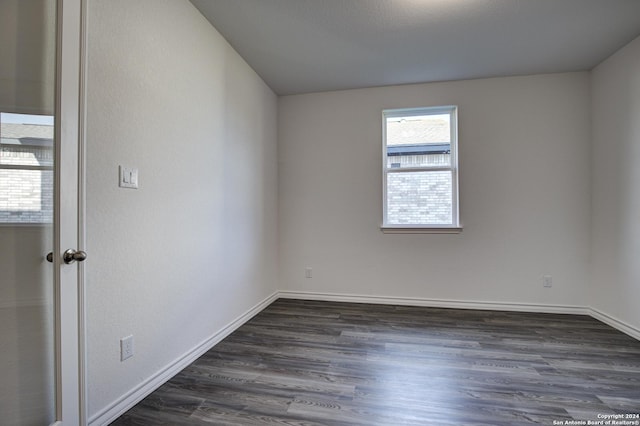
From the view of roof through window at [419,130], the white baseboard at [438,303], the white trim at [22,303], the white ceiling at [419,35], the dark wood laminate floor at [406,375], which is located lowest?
the dark wood laminate floor at [406,375]

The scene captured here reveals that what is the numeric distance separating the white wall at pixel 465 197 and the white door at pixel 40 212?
2609 millimetres

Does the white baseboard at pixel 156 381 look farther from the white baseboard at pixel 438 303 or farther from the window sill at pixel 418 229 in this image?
the window sill at pixel 418 229

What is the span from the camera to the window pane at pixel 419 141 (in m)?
3.45

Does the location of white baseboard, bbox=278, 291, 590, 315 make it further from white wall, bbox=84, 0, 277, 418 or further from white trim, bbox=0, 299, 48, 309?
white trim, bbox=0, 299, 48, 309

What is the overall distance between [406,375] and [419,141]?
2546 millimetres

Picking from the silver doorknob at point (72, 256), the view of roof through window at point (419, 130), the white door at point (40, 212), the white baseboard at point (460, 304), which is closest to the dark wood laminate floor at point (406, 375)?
the white baseboard at point (460, 304)

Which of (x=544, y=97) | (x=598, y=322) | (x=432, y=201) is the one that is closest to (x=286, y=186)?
(x=432, y=201)

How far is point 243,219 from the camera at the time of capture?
294 centimetres

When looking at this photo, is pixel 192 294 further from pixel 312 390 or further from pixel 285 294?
pixel 285 294

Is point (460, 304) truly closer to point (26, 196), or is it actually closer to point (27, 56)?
point (26, 196)

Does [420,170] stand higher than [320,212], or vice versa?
[420,170]

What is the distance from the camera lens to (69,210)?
123 centimetres

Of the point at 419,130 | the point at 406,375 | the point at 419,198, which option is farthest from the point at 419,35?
the point at 406,375

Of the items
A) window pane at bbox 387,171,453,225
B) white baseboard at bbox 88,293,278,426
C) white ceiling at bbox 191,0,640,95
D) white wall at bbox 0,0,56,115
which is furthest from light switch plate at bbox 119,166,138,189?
window pane at bbox 387,171,453,225
